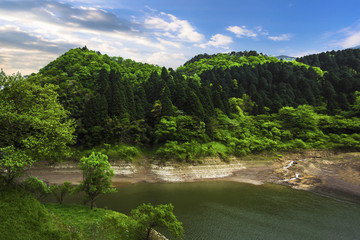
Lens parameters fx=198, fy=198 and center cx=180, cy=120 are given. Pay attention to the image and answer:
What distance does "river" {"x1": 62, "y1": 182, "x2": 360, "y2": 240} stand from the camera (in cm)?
1930

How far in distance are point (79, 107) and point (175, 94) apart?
903 inches

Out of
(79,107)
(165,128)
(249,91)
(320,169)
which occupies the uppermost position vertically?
(249,91)

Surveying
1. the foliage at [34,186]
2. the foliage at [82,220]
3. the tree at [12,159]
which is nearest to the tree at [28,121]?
the tree at [12,159]

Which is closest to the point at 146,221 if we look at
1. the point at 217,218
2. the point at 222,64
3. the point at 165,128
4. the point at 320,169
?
the point at 217,218

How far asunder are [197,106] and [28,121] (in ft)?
118

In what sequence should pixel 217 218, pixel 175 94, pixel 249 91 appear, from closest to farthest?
pixel 217 218 → pixel 175 94 → pixel 249 91

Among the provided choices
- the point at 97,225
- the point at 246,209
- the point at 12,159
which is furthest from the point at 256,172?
the point at 12,159

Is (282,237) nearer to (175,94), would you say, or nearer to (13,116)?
Answer: (13,116)

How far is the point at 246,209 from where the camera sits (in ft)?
79.5

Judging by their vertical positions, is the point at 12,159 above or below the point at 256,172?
above

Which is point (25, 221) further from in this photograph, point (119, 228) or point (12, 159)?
point (119, 228)

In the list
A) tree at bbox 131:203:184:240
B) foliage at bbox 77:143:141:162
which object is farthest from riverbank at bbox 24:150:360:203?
tree at bbox 131:203:184:240

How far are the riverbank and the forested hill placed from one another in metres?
3.39

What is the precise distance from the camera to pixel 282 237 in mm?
18578
